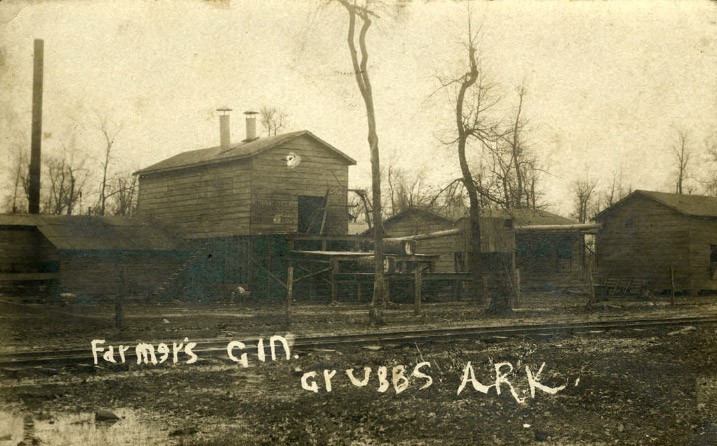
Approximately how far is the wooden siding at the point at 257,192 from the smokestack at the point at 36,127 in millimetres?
5718

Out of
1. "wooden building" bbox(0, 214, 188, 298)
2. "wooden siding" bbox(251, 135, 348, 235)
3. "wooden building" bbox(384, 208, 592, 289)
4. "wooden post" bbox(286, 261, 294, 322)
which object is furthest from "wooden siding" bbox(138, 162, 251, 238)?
"wooden building" bbox(384, 208, 592, 289)

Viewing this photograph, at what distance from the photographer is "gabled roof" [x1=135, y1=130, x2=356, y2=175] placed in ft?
83.8

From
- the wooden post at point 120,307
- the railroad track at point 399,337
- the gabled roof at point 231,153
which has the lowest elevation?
the railroad track at point 399,337

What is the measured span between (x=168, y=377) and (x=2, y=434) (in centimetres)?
286

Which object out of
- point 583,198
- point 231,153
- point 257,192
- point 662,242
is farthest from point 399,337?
point 583,198

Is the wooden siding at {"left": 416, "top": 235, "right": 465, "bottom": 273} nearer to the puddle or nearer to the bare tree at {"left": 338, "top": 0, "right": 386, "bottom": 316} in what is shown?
the bare tree at {"left": 338, "top": 0, "right": 386, "bottom": 316}

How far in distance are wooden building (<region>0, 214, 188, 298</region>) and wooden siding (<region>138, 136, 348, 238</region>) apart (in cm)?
230

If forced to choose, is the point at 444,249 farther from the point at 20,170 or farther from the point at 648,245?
the point at 20,170

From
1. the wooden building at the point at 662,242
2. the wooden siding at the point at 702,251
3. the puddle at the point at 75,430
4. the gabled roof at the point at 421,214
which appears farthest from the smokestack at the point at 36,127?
the wooden siding at the point at 702,251

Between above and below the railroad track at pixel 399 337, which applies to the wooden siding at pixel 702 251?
above

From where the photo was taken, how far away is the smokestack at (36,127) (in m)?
12.7

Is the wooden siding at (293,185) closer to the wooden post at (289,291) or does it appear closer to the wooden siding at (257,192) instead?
the wooden siding at (257,192)

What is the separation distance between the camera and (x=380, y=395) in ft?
28.3

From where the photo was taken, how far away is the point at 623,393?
30.0ft
